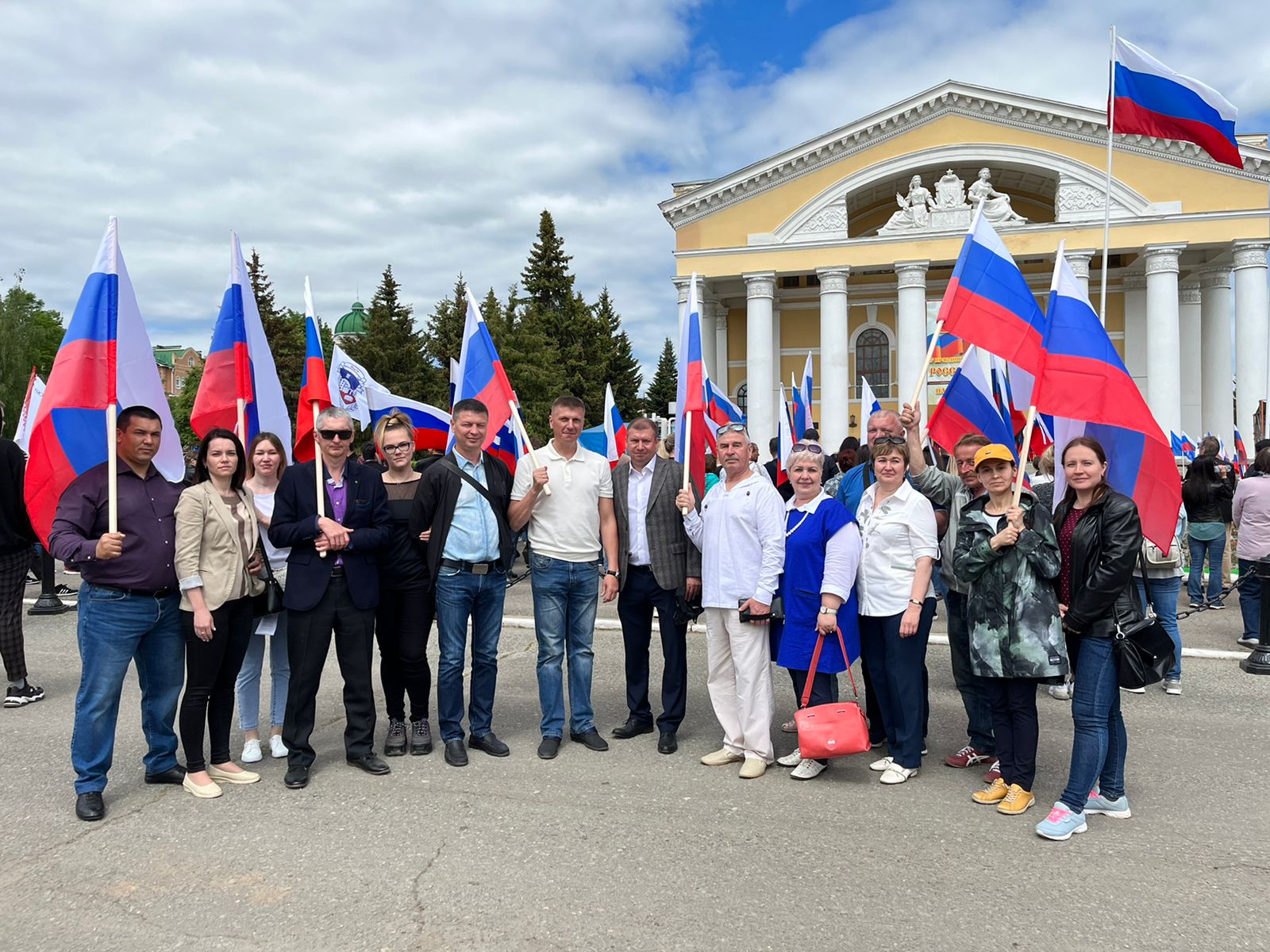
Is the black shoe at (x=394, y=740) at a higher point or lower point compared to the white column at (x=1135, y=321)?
lower

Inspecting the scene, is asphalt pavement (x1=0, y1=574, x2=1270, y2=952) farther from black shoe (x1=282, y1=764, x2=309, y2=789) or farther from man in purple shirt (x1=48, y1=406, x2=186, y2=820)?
man in purple shirt (x1=48, y1=406, x2=186, y2=820)

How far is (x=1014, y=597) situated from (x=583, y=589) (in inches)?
99.6

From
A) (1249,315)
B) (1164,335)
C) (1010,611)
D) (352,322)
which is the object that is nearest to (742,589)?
(1010,611)

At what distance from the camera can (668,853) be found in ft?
13.4

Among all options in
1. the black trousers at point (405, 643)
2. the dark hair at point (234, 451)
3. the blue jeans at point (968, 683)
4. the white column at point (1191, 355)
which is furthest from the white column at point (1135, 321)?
the dark hair at point (234, 451)

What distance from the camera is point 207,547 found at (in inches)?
191

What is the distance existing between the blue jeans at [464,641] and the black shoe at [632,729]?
85cm

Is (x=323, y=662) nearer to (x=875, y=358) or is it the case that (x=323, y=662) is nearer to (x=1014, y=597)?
(x=1014, y=597)

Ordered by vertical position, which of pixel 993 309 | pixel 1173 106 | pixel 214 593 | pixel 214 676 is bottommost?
pixel 214 676

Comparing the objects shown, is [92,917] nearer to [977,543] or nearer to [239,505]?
[239,505]

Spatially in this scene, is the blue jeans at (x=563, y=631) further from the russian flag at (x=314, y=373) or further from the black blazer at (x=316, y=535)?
the russian flag at (x=314, y=373)

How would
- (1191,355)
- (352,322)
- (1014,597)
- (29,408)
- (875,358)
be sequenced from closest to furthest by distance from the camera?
(1014,597), (29,408), (1191,355), (875,358), (352,322)

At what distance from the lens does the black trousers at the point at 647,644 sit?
574 cm

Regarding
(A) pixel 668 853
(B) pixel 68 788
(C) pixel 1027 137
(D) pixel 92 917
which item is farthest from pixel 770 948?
(C) pixel 1027 137
